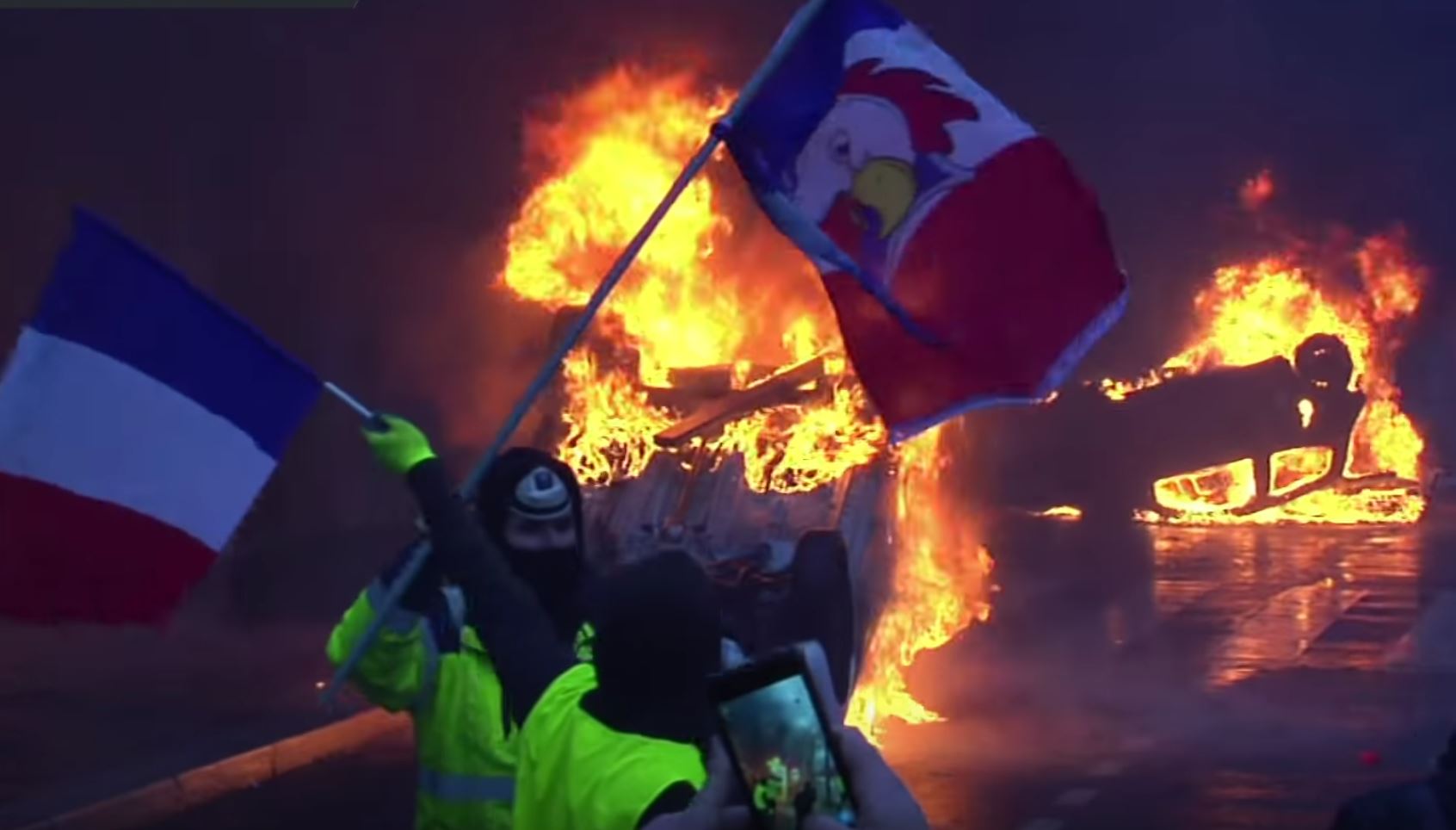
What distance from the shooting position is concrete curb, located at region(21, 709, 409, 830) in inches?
391

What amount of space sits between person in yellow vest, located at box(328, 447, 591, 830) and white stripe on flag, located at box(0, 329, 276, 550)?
445 mm

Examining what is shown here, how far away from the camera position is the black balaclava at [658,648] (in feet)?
10.2

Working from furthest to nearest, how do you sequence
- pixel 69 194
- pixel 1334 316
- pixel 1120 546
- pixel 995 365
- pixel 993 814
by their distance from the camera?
pixel 1334 316 < pixel 1120 546 < pixel 69 194 < pixel 993 814 < pixel 995 365

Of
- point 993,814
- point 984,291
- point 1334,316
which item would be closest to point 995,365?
point 984,291

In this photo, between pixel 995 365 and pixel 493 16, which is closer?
pixel 995 365

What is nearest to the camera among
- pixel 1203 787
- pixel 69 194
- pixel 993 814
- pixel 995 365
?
pixel 995 365

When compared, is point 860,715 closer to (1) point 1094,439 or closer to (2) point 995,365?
(2) point 995,365

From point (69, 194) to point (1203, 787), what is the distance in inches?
469

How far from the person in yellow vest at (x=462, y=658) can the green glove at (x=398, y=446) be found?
0.21 meters

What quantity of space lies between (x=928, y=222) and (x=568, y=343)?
1.08m

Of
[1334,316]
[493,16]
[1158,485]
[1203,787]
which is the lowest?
[1203,787]

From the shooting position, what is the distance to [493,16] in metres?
21.0

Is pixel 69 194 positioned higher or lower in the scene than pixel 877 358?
higher

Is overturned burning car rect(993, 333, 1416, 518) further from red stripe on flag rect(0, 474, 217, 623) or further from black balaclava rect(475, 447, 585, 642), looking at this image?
red stripe on flag rect(0, 474, 217, 623)
